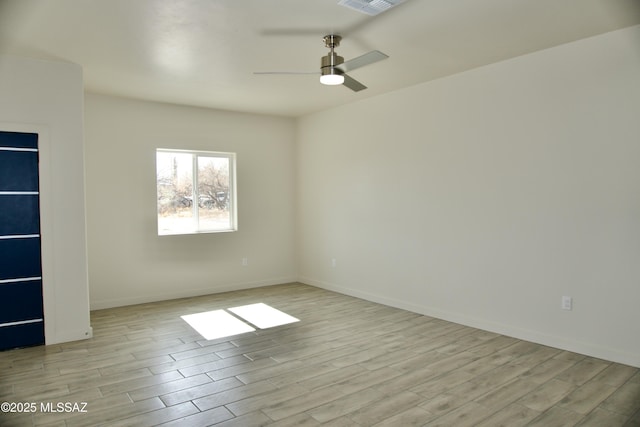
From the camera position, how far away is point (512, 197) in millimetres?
3914

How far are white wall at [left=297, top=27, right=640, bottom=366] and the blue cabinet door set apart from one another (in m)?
3.63

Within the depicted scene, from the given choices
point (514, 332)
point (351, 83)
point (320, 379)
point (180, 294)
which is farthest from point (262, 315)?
point (351, 83)

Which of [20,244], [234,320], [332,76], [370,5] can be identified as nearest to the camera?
[370,5]

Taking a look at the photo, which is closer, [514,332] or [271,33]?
[271,33]

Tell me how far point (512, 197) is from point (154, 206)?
4.32 metres

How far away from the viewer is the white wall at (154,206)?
A: 509 centimetres

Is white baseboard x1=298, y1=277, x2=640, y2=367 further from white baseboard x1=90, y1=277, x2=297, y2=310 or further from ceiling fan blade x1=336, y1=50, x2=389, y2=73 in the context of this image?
ceiling fan blade x1=336, y1=50, x2=389, y2=73

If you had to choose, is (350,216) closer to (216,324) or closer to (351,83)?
(216,324)

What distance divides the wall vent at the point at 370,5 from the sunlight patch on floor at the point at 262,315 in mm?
3132

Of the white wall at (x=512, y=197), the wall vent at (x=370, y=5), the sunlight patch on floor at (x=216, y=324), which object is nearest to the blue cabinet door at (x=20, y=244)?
the sunlight patch on floor at (x=216, y=324)

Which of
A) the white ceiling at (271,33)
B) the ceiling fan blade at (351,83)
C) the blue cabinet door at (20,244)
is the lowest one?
the blue cabinet door at (20,244)

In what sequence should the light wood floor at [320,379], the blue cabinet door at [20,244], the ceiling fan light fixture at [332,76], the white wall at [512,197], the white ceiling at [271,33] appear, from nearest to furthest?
the light wood floor at [320,379], the white ceiling at [271,33], the ceiling fan light fixture at [332,76], the white wall at [512,197], the blue cabinet door at [20,244]

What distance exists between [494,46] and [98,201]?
4712 millimetres

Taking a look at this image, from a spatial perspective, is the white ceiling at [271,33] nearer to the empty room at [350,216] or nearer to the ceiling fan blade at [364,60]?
the empty room at [350,216]
